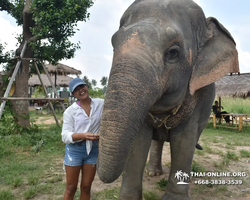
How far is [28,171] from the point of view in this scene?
401 centimetres

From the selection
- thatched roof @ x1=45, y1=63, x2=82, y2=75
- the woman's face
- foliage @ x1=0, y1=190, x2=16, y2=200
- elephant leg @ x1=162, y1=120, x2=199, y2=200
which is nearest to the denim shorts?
the woman's face

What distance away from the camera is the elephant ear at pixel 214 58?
7.28 feet

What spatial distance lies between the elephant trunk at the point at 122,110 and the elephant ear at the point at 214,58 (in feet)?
2.30

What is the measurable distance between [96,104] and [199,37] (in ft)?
4.07

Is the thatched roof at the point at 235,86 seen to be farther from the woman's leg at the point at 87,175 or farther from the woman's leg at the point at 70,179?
the woman's leg at the point at 70,179

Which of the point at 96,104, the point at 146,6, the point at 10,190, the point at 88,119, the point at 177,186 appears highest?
the point at 146,6

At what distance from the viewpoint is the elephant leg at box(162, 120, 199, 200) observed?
2625 mm

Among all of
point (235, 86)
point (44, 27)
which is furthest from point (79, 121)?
point (235, 86)

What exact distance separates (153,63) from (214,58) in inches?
33.3

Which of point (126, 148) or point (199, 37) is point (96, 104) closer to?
point (126, 148)

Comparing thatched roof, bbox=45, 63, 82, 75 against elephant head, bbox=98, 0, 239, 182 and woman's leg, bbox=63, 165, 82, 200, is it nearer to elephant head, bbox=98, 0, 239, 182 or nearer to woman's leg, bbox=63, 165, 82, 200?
woman's leg, bbox=63, 165, 82, 200

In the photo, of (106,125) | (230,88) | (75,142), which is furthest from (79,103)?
(230,88)

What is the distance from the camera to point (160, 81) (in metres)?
1.84

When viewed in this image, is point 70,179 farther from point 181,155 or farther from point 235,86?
point 235,86
